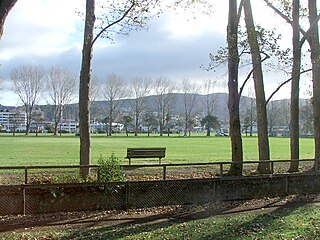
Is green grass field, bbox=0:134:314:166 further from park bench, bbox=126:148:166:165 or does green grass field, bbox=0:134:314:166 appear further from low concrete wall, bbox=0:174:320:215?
low concrete wall, bbox=0:174:320:215

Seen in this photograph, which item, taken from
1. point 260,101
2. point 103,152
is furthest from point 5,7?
point 103,152

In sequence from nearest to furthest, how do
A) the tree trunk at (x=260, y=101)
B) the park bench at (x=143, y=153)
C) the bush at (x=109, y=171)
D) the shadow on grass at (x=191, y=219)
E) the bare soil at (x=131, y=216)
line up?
1. the shadow on grass at (x=191, y=219)
2. the bare soil at (x=131, y=216)
3. the bush at (x=109, y=171)
4. the tree trunk at (x=260, y=101)
5. the park bench at (x=143, y=153)

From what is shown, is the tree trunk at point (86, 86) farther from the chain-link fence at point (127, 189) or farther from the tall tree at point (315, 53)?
the tall tree at point (315, 53)

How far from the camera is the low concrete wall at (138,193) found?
834 cm

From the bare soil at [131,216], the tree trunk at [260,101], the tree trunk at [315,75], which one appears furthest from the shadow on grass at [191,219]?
the tree trunk at [315,75]

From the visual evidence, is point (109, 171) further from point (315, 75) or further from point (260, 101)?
point (315, 75)

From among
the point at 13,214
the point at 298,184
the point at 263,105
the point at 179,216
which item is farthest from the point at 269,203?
the point at 13,214

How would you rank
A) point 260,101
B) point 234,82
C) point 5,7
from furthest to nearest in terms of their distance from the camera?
point 260,101 < point 234,82 < point 5,7

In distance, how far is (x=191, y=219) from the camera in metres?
8.06

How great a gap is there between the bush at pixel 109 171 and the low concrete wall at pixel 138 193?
0.30 m

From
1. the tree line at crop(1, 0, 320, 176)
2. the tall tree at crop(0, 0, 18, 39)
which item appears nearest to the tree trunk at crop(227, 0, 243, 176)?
the tree line at crop(1, 0, 320, 176)

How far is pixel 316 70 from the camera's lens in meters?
14.7

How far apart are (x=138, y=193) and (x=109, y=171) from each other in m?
0.91

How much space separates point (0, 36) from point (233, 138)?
28.2 ft
